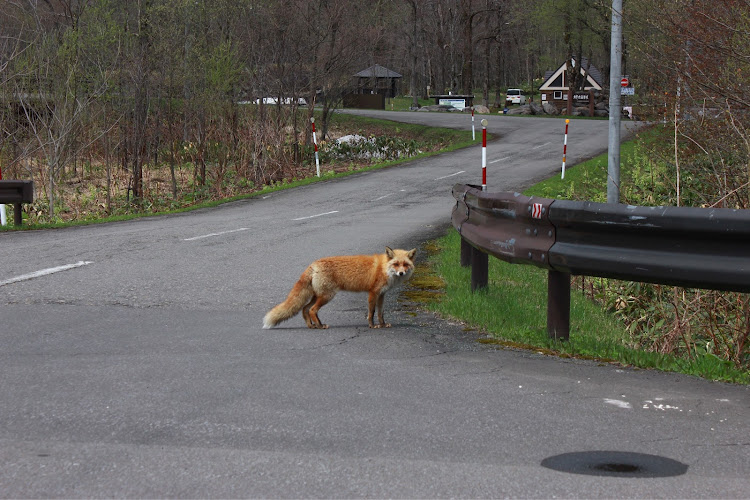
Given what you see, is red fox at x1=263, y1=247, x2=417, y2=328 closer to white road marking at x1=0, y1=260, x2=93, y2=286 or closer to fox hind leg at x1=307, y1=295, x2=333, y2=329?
fox hind leg at x1=307, y1=295, x2=333, y2=329

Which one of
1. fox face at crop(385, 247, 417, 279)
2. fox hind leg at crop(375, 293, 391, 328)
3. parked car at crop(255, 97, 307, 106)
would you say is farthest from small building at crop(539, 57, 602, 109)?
fox hind leg at crop(375, 293, 391, 328)

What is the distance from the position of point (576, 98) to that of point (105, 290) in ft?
213

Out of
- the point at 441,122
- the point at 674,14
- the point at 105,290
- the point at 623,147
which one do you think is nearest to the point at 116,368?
the point at 105,290

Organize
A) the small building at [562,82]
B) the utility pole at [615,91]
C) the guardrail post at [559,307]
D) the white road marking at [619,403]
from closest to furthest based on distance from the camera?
the white road marking at [619,403] → the guardrail post at [559,307] → the utility pole at [615,91] → the small building at [562,82]

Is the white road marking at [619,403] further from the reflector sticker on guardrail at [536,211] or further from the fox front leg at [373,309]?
the fox front leg at [373,309]

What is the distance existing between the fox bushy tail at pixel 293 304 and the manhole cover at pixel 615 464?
3.60 metres

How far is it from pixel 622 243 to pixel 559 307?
72 centimetres

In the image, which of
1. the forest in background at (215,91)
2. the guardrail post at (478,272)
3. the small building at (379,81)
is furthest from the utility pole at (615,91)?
the small building at (379,81)

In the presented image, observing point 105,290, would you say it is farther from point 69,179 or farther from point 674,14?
point 69,179

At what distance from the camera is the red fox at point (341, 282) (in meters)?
7.32

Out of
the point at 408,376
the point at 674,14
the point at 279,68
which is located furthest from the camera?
the point at 279,68

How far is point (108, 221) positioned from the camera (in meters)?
17.5

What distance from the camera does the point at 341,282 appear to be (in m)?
7.52

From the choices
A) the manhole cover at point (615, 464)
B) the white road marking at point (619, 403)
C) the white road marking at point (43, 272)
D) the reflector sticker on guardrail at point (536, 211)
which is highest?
the reflector sticker on guardrail at point (536, 211)
